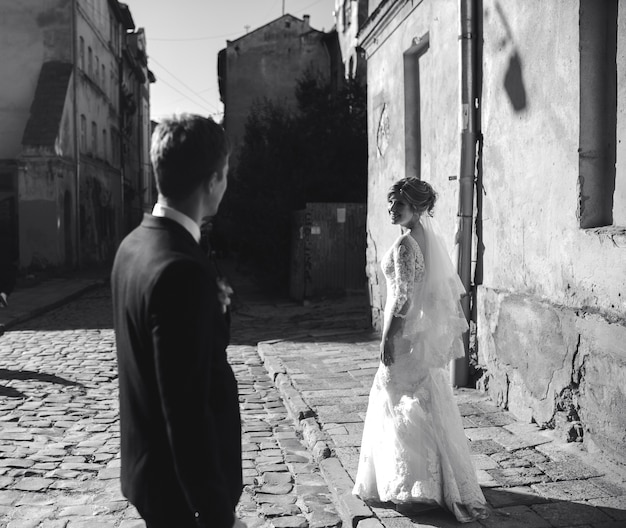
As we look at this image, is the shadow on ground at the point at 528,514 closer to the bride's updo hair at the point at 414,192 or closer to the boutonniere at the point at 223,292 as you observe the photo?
the bride's updo hair at the point at 414,192

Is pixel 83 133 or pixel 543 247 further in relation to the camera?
pixel 83 133

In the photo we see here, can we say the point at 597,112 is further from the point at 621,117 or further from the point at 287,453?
the point at 287,453

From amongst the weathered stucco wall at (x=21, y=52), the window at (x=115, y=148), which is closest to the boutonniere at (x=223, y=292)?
the weathered stucco wall at (x=21, y=52)

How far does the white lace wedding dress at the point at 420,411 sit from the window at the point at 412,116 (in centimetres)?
536

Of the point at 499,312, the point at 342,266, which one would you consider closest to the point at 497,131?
the point at 499,312

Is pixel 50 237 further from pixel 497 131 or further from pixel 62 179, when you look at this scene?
pixel 497 131

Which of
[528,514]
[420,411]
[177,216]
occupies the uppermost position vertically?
[177,216]

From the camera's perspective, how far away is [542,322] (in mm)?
5461

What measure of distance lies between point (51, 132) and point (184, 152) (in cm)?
2196

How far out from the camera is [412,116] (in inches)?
374

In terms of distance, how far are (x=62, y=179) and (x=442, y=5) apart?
57.7 ft

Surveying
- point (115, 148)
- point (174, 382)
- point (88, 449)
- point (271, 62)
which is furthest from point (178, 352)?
point (115, 148)

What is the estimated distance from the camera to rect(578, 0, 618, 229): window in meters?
4.89

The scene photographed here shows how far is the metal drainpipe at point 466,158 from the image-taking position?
22.4ft
